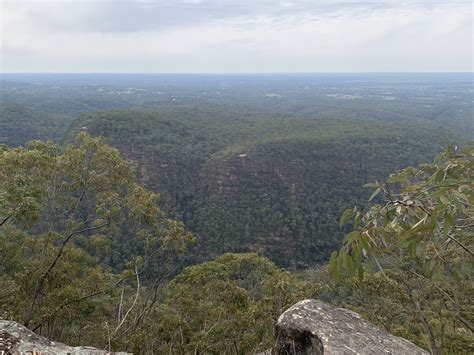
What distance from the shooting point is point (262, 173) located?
57.2 m

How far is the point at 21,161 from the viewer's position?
25.2 ft

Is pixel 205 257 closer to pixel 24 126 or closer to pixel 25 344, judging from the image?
pixel 25 344

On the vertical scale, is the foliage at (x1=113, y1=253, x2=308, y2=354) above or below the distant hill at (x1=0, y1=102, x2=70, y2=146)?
above

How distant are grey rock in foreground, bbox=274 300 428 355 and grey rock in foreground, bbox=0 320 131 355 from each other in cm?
219

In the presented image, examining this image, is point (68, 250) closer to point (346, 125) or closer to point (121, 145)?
point (121, 145)

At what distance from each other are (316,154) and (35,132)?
60910mm

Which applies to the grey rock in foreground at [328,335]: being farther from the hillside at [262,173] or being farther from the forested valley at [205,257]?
the hillside at [262,173]

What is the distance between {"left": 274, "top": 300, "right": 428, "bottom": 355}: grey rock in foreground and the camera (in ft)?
13.4

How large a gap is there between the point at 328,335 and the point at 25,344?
10.9 ft

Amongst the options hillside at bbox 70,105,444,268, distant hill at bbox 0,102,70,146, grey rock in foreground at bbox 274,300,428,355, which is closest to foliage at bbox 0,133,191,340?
grey rock in foreground at bbox 274,300,428,355

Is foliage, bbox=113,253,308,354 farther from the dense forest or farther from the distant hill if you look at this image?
the distant hill

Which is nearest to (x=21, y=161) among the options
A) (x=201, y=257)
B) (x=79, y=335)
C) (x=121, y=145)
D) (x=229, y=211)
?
(x=79, y=335)

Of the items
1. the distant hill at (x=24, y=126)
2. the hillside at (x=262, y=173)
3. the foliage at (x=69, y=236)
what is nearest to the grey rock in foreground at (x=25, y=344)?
the foliage at (x=69, y=236)

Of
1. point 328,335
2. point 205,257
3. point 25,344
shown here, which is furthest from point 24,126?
point 328,335
